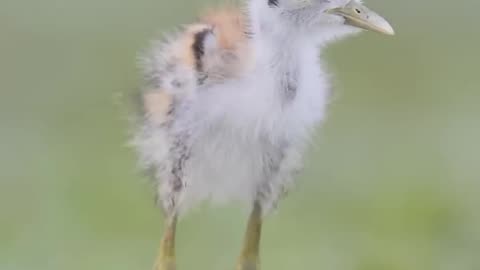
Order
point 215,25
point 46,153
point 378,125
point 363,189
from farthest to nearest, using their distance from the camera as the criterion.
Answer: point 378,125 < point 46,153 < point 363,189 < point 215,25

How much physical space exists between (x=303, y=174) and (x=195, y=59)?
36 cm

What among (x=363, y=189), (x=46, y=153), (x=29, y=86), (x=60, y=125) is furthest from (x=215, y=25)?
(x=29, y=86)

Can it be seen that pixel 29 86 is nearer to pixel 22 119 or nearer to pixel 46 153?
pixel 22 119

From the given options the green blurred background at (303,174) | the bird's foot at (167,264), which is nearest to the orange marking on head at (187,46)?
the green blurred background at (303,174)

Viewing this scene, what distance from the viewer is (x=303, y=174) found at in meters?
2.53

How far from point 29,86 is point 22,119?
235 millimetres

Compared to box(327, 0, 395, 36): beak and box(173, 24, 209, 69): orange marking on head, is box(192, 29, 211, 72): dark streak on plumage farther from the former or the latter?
box(327, 0, 395, 36): beak

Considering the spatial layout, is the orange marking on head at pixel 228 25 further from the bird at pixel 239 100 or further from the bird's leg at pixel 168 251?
the bird's leg at pixel 168 251

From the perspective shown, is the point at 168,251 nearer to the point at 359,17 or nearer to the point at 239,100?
the point at 239,100

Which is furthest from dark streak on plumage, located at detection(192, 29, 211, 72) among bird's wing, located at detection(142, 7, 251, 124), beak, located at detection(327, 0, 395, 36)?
beak, located at detection(327, 0, 395, 36)

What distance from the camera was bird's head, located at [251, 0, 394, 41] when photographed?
2.22 meters

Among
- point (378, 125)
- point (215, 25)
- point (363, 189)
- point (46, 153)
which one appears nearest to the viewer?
point (215, 25)

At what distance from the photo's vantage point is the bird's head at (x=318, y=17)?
2223 millimetres

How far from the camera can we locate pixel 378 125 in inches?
136
